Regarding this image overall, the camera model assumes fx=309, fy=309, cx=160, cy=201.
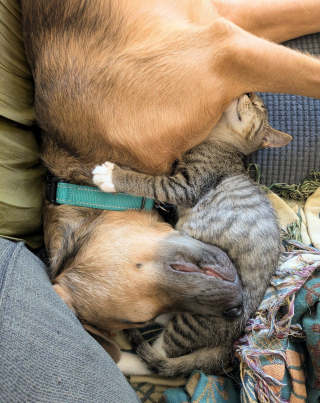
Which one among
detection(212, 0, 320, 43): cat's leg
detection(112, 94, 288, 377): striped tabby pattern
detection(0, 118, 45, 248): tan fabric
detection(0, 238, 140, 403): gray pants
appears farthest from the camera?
detection(212, 0, 320, 43): cat's leg

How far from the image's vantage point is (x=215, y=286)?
4.76 feet

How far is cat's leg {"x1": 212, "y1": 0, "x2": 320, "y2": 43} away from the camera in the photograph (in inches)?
73.5

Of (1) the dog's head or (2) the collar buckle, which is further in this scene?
(2) the collar buckle

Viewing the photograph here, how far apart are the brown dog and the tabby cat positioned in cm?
15

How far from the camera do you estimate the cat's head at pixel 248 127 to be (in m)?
1.93

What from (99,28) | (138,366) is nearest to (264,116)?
(99,28)

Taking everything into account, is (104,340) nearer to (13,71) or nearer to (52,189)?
(52,189)

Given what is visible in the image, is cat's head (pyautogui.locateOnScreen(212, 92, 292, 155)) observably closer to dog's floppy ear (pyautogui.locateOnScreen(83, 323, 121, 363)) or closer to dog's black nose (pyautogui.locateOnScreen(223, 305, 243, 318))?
dog's black nose (pyautogui.locateOnScreen(223, 305, 243, 318))

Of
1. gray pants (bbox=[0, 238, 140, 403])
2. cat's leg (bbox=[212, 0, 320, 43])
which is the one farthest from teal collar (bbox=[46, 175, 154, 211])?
cat's leg (bbox=[212, 0, 320, 43])

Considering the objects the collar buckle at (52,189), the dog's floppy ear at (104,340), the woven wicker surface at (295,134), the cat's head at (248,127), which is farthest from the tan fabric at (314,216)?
the collar buckle at (52,189)

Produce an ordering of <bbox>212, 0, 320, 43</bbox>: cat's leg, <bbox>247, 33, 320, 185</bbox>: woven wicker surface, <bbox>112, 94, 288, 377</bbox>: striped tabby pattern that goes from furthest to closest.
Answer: <bbox>247, 33, 320, 185</bbox>: woven wicker surface → <bbox>212, 0, 320, 43</bbox>: cat's leg → <bbox>112, 94, 288, 377</bbox>: striped tabby pattern

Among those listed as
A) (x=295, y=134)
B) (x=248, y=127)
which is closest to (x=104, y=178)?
(x=248, y=127)

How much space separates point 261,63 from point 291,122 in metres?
0.68

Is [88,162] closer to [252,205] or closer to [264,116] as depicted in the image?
[252,205]
